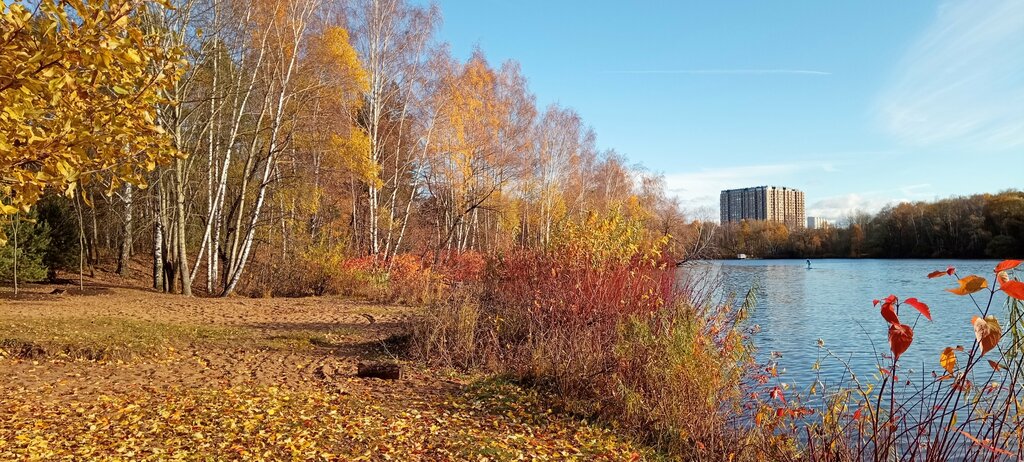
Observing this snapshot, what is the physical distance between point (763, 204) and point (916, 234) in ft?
175

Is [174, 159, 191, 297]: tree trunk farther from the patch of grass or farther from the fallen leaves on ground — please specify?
the fallen leaves on ground

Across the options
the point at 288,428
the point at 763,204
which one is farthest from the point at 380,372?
the point at 763,204

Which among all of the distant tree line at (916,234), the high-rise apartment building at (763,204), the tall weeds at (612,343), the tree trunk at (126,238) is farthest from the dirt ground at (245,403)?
the high-rise apartment building at (763,204)

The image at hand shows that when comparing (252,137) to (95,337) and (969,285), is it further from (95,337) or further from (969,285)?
(969,285)

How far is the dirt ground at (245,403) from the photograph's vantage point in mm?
4000

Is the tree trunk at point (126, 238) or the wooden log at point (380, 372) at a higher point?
the tree trunk at point (126, 238)

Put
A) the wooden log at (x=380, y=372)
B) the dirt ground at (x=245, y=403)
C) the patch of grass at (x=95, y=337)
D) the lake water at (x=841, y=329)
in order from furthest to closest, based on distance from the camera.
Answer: the lake water at (x=841, y=329) → the patch of grass at (x=95, y=337) → the wooden log at (x=380, y=372) → the dirt ground at (x=245, y=403)

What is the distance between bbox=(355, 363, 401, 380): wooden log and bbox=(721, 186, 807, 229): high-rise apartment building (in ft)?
379

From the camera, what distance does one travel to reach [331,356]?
23.9ft

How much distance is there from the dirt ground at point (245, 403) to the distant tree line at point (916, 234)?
43.2m

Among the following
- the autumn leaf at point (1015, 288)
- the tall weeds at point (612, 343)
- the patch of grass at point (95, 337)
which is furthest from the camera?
the patch of grass at point (95, 337)

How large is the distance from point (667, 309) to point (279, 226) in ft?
43.8

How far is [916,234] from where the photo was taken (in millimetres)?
65500

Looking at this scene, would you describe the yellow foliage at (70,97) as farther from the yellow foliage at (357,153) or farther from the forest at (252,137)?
the yellow foliage at (357,153)
